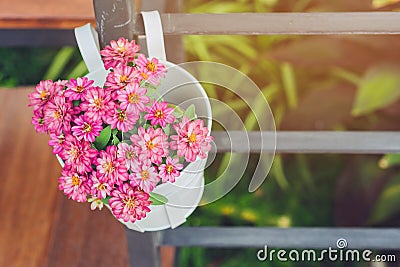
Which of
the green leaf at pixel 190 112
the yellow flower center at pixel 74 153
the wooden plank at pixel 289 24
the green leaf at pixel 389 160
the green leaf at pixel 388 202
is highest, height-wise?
the green leaf at pixel 389 160

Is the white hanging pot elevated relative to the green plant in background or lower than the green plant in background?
lower

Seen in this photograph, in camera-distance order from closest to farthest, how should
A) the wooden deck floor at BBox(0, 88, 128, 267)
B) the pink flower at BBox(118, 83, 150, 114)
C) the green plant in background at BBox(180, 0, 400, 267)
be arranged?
Result: the pink flower at BBox(118, 83, 150, 114), the wooden deck floor at BBox(0, 88, 128, 267), the green plant in background at BBox(180, 0, 400, 267)

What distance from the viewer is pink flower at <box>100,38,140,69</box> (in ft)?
3.37

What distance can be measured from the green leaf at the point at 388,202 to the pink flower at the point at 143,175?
1.12m

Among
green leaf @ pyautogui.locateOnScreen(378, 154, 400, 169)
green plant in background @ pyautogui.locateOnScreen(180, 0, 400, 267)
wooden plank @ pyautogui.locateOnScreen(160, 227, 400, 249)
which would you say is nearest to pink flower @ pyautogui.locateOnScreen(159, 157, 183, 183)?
wooden plank @ pyautogui.locateOnScreen(160, 227, 400, 249)

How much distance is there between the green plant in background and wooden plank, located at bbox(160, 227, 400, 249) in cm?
55

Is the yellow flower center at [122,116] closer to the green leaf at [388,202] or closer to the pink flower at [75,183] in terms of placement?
the pink flower at [75,183]

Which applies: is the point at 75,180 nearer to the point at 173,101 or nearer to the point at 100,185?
the point at 100,185

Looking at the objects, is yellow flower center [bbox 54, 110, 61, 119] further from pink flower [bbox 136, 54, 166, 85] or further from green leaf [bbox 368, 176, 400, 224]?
green leaf [bbox 368, 176, 400, 224]

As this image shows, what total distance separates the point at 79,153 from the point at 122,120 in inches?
3.2

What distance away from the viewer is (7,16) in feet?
4.70

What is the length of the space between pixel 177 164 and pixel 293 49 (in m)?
0.92

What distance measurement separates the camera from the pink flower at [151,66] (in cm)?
103

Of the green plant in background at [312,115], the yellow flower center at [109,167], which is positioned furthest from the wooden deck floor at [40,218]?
the yellow flower center at [109,167]
